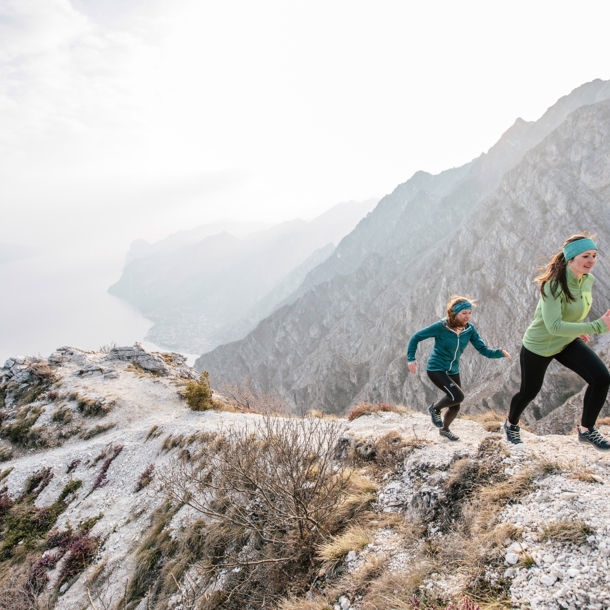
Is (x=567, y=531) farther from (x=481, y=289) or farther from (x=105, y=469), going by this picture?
(x=481, y=289)

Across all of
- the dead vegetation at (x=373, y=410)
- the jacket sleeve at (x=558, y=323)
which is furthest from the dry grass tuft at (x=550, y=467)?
the dead vegetation at (x=373, y=410)

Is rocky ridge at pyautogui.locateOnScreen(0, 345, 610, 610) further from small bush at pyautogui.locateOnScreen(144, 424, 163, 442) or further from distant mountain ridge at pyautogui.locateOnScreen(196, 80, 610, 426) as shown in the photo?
distant mountain ridge at pyautogui.locateOnScreen(196, 80, 610, 426)

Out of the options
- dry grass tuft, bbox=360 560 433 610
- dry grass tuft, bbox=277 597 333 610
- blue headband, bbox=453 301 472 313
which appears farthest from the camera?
blue headband, bbox=453 301 472 313

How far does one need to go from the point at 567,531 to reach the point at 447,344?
3.16 meters

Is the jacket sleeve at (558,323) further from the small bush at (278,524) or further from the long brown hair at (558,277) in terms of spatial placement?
the small bush at (278,524)

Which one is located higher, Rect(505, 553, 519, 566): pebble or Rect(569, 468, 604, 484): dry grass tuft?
Rect(505, 553, 519, 566): pebble

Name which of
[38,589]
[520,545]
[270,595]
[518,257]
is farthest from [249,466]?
[518,257]

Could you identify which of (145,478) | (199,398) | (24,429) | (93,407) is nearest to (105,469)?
(145,478)

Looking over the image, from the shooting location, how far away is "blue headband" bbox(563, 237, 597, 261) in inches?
163

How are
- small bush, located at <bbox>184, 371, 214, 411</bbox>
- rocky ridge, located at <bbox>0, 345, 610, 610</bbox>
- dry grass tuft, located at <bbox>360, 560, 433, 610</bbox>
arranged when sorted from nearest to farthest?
rocky ridge, located at <bbox>0, 345, 610, 610</bbox> → dry grass tuft, located at <bbox>360, 560, 433, 610</bbox> → small bush, located at <bbox>184, 371, 214, 411</bbox>

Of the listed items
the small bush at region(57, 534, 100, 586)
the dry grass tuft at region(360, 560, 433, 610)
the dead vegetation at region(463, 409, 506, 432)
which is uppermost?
the dry grass tuft at region(360, 560, 433, 610)

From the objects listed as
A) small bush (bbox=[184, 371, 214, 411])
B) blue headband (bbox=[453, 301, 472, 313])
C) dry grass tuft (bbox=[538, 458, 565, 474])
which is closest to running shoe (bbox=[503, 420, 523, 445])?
dry grass tuft (bbox=[538, 458, 565, 474])

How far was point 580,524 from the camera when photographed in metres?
3.09

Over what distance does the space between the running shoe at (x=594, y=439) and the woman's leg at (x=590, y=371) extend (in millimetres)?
229
